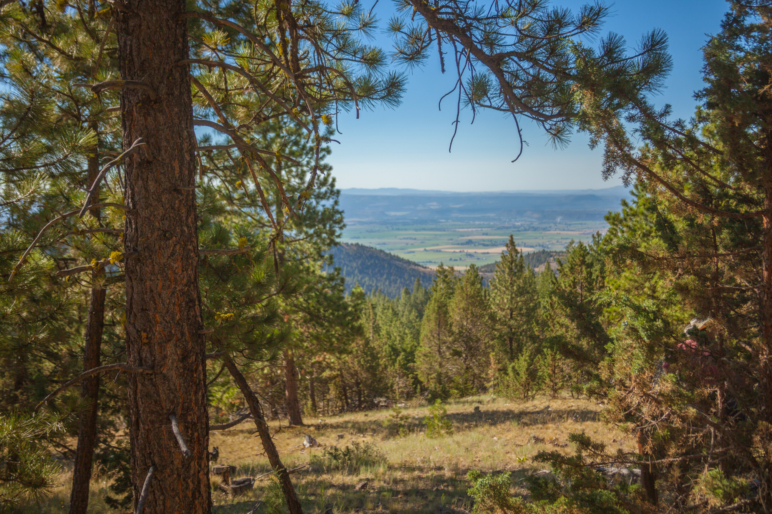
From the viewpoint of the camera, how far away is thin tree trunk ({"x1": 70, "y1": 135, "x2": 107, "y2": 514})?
3.20 m

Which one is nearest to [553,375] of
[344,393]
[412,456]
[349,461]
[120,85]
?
[412,456]

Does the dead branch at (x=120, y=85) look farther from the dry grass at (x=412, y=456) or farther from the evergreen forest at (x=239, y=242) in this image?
the dry grass at (x=412, y=456)

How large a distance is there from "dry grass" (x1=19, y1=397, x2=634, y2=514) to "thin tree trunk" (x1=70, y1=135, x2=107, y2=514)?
1.50 meters

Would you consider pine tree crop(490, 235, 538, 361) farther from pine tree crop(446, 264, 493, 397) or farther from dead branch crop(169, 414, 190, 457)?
dead branch crop(169, 414, 190, 457)

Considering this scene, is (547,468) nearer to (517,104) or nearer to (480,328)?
(517,104)

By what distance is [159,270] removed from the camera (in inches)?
69.9

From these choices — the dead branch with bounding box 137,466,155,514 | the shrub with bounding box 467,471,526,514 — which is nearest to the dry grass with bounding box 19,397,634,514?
the dead branch with bounding box 137,466,155,514

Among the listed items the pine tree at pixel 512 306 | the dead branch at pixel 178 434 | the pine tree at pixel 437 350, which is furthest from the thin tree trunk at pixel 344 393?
the dead branch at pixel 178 434

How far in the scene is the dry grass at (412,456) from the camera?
5.14 m

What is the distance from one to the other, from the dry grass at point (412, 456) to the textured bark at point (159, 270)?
3.88ft

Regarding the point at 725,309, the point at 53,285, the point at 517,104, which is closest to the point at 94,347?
the point at 53,285

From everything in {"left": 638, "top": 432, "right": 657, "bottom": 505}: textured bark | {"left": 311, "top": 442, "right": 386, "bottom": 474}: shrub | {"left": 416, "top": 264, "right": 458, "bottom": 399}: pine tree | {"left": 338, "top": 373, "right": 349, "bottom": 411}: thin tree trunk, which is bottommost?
{"left": 338, "top": 373, "right": 349, "bottom": 411}: thin tree trunk

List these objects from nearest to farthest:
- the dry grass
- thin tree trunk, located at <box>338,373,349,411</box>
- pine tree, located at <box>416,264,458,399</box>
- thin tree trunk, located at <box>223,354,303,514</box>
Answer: thin tree trunk, located at <box>223,354,303,514</box> < the dry grass < pine tree, located at <box>416,264,458,399</box> < thin tree trunk, located at <box>338,373,349,411</box>

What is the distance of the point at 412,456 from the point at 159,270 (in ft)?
24.6
